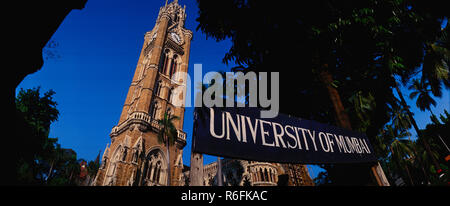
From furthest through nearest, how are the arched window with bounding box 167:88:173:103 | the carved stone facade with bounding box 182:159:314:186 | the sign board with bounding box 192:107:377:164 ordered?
1. the arched window with bounding box 167:88:173:103
2. the carved stone facade with bounding box 182:159:314:186
3. the sign board with bounding box 192:107:377:164

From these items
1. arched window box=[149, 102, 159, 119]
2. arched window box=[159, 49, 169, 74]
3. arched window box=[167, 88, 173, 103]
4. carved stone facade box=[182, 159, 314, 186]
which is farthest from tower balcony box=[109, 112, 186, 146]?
arched window box=[159, 49, 169, 74]

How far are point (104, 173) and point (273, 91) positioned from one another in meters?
25.1

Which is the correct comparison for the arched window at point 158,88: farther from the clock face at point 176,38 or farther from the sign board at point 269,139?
the sign board at point 269,139

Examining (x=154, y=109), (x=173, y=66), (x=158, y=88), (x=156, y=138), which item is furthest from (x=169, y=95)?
(x=156, y=138)

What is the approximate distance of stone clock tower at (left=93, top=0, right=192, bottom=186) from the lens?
21906 mm

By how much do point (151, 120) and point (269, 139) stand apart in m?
25.8

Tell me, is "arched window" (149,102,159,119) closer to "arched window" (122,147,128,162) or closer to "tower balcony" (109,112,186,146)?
"tower balcony" (109,112,186,146)

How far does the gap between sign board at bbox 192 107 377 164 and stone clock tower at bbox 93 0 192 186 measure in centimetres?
2069

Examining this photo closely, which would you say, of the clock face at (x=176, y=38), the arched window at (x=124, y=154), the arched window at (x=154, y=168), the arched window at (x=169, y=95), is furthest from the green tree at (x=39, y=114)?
the clock face at (x=176, y=38)

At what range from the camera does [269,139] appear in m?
2.25

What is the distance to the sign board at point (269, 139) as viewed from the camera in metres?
1.86
